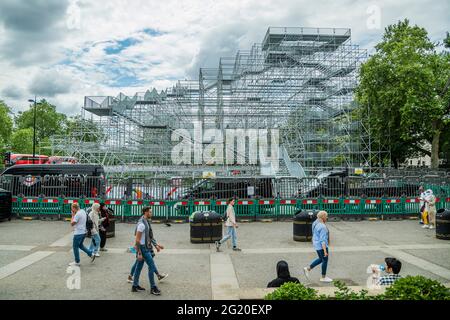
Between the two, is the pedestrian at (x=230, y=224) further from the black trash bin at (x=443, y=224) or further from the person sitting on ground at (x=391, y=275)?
the black trash bin at (x=443, y=224)

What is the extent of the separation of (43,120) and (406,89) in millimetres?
80928

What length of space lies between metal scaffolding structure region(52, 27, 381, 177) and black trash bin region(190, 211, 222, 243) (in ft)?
71.3

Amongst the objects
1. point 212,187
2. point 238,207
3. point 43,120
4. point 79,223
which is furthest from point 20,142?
point 79,223

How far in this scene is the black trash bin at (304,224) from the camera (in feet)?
39.6

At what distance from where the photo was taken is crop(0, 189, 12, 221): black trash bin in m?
15.4

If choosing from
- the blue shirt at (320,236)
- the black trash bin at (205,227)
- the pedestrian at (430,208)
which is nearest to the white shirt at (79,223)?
the black trash bin at (205,227)

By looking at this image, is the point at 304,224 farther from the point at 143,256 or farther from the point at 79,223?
the point at 79,223

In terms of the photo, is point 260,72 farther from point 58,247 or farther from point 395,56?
point 58,247

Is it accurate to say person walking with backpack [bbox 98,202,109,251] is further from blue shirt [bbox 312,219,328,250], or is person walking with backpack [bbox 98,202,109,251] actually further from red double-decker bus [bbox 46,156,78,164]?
red double-decker bus [bbox 46,156,78,164]

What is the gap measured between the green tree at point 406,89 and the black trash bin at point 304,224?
23794 millimetres

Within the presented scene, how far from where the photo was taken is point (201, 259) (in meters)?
9.98

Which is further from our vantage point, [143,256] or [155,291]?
[143,256]
